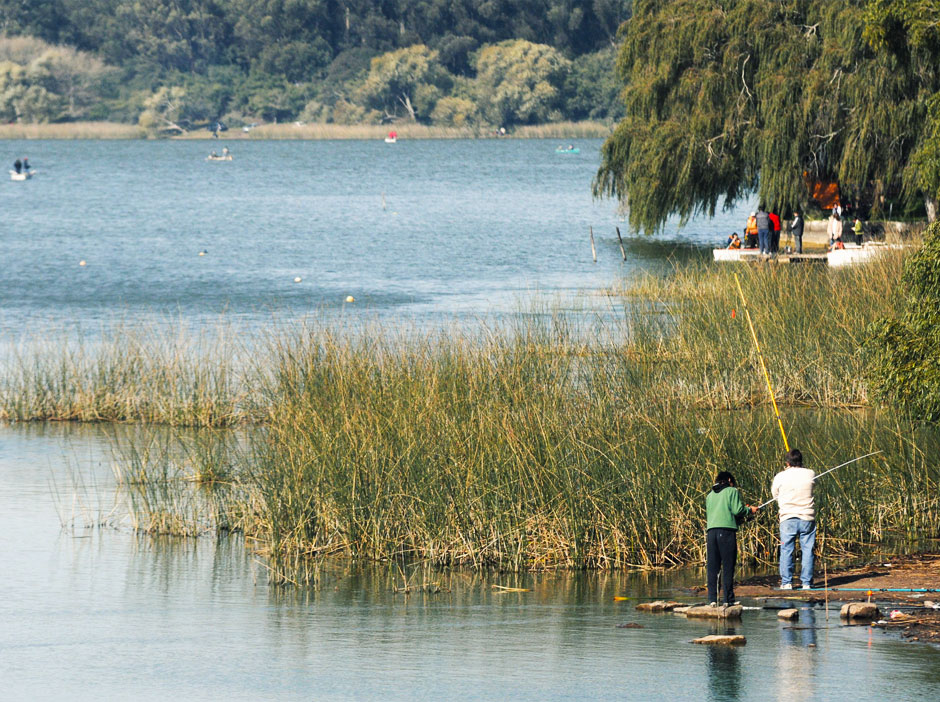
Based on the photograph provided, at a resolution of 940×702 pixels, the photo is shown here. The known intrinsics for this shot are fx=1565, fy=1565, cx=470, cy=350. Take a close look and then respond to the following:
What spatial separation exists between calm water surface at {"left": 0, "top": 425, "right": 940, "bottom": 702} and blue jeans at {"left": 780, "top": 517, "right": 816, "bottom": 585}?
0.61 m

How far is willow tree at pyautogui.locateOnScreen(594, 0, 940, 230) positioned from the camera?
1436 inches

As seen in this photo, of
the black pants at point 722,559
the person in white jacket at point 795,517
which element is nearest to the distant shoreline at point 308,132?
the person in white jacket at point 795,517

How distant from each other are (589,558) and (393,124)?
14925 cm

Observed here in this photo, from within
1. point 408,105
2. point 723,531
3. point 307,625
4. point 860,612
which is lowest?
point 307,625

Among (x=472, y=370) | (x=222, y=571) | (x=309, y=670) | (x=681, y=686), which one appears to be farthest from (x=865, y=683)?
(x=472, y=370)

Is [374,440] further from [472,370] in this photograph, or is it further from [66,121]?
[66,121]

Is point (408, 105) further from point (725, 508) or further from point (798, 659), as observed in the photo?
point (798, 659)

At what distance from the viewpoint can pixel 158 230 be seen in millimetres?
65375

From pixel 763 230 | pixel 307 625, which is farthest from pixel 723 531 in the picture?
pixel 763 230

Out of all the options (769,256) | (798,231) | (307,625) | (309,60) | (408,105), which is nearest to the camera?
(307,625)

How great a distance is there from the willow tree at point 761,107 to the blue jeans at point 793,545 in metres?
22.8

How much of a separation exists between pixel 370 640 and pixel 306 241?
48.1 metres

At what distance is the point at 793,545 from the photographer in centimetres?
1307

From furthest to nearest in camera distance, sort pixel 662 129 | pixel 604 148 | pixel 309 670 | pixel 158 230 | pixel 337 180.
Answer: pixel 337 180, pixel 158 230, pixel 604 148, pixel 662 129, pixel 309 670
